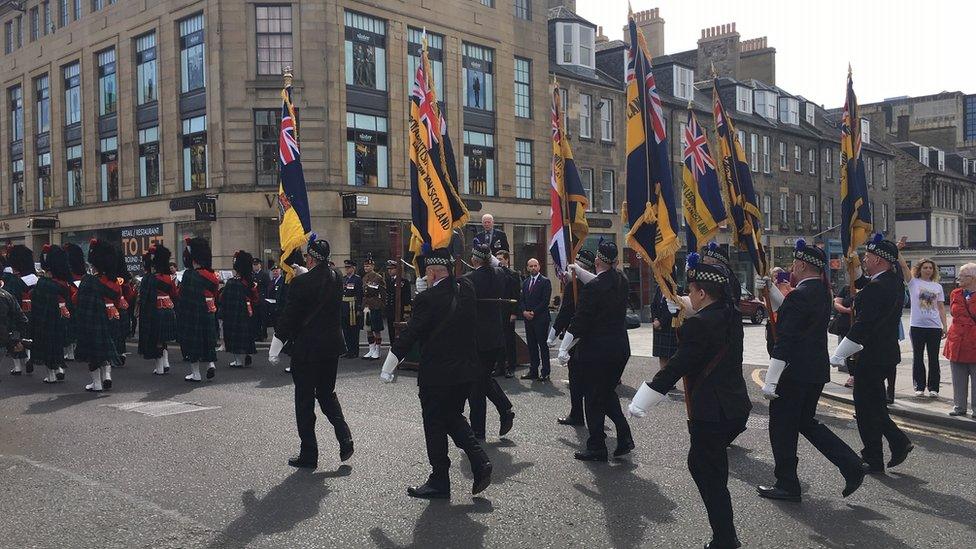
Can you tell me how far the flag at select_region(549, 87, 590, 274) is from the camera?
34.8ft

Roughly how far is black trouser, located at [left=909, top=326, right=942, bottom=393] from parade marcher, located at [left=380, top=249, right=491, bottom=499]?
7.10m

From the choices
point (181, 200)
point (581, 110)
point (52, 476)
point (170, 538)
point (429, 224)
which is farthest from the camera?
point (581, 110)

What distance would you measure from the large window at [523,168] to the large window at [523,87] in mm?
1179

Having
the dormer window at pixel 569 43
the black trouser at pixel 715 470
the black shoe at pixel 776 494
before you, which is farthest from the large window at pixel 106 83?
the black trouser at pixel 715 470

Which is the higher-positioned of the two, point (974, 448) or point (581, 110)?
point (581, 110)

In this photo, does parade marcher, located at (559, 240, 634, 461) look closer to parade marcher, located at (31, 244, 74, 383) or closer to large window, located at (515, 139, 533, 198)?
parade marcher, located at (31, 244, 74, 383)

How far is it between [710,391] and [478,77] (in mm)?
27284

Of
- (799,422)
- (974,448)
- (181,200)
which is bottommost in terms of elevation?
(974,448)

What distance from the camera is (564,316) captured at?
853 cm

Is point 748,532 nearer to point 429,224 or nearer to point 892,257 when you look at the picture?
point 892,257

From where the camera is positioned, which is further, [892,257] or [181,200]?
[181,200]

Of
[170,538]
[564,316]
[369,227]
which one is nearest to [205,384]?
[564,316]

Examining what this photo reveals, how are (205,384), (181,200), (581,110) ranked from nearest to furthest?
(205,384)
(181,200)
(581,110)

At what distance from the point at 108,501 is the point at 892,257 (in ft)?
21.4
